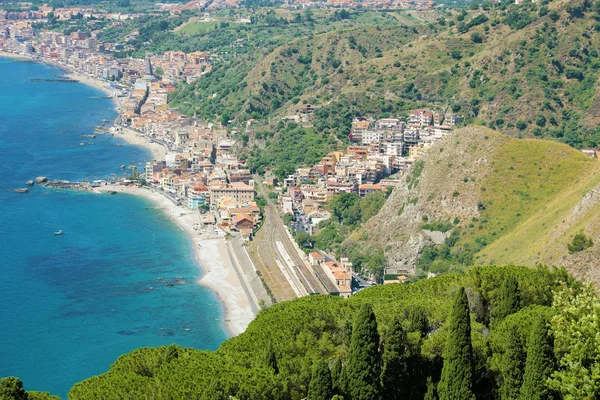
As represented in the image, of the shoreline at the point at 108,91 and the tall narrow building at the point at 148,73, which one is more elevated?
the tall narrow building at the point at 148,73

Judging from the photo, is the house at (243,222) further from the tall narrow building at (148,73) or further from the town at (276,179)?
the tall narrow building at (148,73)

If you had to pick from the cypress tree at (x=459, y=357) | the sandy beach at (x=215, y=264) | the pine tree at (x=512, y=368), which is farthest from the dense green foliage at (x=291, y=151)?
the cypress tree at (x=459, y=357)

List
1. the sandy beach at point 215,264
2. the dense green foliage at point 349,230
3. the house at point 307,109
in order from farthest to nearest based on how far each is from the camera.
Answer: the house at point 307,109 < the dense green foliage at point 349,230 < the sandy beach at point 215,264

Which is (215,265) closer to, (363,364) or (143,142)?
(363,364)

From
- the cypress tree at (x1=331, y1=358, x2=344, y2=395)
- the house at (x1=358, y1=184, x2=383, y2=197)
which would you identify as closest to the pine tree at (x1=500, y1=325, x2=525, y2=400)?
the cypress tree at (x1=331, y1=358, x2=344, y2=395)

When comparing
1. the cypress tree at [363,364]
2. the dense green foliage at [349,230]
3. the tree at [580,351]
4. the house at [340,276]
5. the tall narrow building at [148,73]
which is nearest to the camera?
the tree at [580,351]

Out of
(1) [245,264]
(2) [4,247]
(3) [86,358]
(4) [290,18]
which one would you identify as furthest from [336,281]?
(4) [290,18]

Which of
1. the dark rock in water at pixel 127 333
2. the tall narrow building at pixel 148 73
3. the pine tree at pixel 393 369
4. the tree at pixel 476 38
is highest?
the tree at pixel 476 38
